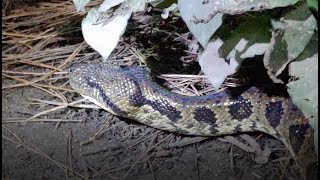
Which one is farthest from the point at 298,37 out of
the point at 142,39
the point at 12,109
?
the point at 12,109

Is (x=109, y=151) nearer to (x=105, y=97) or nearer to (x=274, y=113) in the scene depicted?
(x=105, y=97)

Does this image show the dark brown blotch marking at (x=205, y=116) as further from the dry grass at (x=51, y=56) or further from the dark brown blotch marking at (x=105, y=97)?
the dark brown blotch marking at (x=105, y=97)

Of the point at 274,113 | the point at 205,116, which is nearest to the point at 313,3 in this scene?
the point at 274,113

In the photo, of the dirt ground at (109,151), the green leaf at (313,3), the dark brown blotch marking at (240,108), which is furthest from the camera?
the dark brown blotch marking at (240,108)

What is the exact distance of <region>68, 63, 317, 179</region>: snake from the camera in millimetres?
2715

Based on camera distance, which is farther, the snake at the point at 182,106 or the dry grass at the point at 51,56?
the dry grass at the point at 51,56

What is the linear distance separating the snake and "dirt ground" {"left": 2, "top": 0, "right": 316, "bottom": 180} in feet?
0.19

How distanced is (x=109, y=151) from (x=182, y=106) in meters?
0.39

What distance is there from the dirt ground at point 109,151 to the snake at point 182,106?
6cm

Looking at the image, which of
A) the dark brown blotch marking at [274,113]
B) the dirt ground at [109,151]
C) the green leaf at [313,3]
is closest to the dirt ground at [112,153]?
the dirt ground at [109,151]

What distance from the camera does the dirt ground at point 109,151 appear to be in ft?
8.59

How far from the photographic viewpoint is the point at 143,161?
8.82 ft

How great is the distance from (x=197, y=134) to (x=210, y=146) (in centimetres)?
9

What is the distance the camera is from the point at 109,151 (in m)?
2.77
